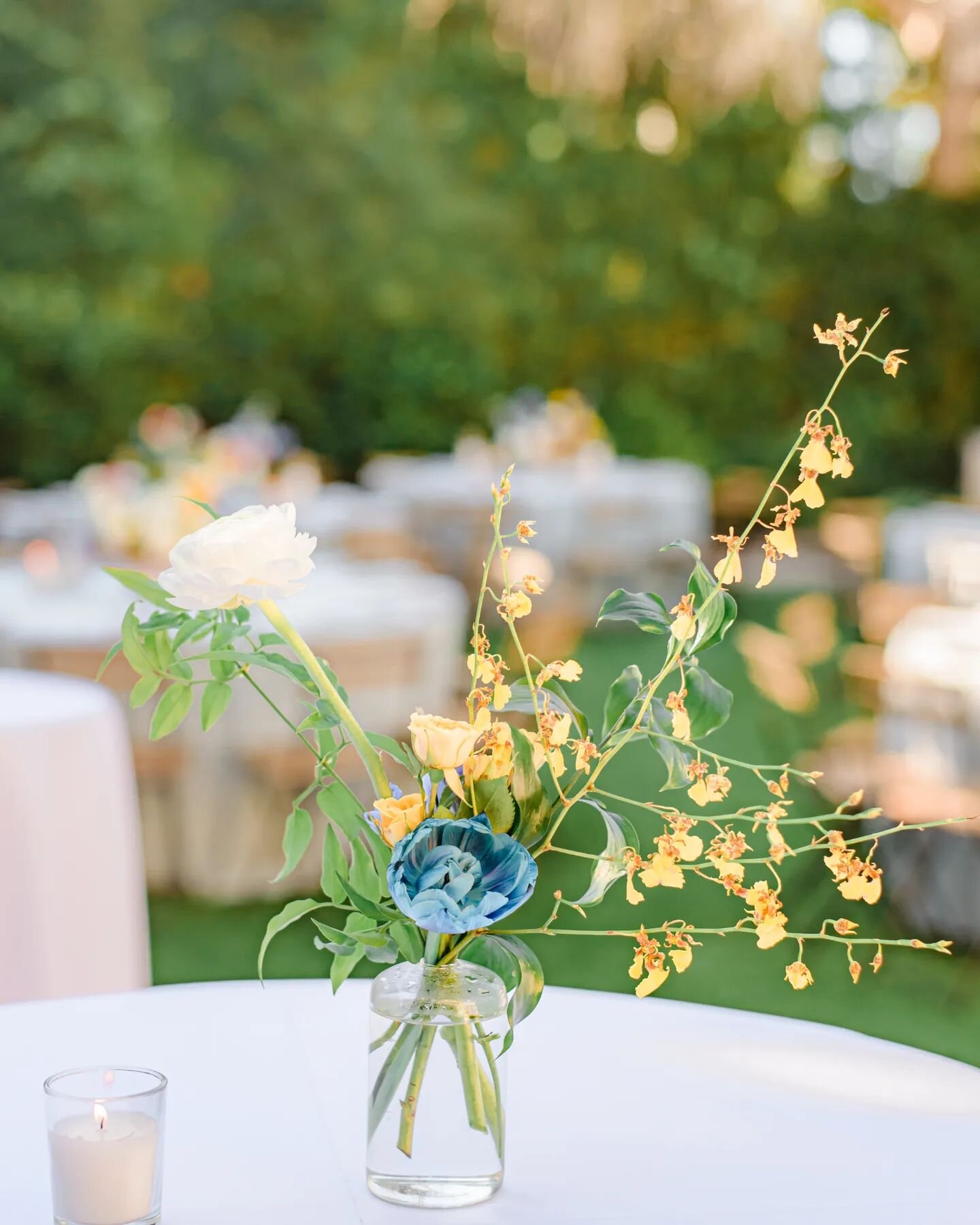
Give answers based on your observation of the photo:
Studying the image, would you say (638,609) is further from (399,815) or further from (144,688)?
(144,688)

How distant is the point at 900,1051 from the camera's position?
1177mm

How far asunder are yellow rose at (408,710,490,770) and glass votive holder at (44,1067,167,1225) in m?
0.24

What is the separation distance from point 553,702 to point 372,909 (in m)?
0.15

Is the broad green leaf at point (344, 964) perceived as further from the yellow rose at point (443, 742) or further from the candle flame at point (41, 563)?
the candle flame at point (41, 563)

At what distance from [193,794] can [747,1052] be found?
2.63m

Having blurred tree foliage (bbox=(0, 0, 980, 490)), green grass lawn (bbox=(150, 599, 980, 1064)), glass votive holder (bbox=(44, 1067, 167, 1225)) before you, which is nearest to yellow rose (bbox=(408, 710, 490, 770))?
glass votive holder (bbox=(44, 1067, 167, 1225))

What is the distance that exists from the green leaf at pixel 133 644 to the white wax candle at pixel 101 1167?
0.25 m

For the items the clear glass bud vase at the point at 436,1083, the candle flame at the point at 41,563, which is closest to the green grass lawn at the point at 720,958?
the candle flame at the point at 41,563

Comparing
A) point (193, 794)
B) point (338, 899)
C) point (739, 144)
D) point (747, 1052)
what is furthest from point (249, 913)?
point (739, 144)

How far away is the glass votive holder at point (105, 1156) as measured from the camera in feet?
2.70

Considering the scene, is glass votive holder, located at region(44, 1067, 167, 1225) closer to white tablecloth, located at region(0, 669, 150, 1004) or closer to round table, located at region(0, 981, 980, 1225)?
round table, located at region(0, 981, 980, 1225)

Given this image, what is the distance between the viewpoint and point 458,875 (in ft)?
2.64

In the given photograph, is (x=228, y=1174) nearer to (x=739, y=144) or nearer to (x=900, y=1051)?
(x=900, y=1051)

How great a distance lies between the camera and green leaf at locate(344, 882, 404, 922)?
859 millimetres
